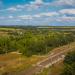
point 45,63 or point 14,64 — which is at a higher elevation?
point 14,64

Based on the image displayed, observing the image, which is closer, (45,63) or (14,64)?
(14,64)

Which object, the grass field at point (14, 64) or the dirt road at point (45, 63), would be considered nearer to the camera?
the dirt road at point (45, 63)

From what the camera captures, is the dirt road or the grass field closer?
the dirt road

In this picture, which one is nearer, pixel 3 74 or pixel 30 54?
pixel 3 74

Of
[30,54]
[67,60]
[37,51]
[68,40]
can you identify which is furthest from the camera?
[68,40]

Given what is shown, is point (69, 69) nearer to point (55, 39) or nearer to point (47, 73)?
point (47, 73)

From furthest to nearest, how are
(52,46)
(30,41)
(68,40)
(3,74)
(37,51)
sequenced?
(68,40) → (52,46) → (30,41) → (37,51) → (3,74)

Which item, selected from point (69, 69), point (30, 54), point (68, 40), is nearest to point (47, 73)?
point (69, 69)

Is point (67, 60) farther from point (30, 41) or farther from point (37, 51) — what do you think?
point (30, 41)

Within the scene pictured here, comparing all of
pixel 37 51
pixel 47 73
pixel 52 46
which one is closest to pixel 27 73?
pixel 47 73
